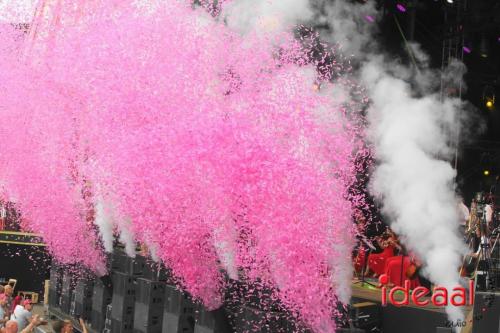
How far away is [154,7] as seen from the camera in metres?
10.0

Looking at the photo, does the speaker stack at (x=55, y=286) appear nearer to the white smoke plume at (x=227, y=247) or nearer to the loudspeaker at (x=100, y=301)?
the loudspeaker at (x=100, y=301)

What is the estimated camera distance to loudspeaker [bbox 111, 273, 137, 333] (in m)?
9.97

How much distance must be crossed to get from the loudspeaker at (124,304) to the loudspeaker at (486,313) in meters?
4.88

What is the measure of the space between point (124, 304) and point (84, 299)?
6.91 ft

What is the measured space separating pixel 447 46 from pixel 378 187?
2.22 metres

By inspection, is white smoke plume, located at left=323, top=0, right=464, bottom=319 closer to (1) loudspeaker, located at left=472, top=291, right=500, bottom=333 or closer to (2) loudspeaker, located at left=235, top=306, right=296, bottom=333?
(1) loudspeaker, located at left=472, top=291, right=500, bottom=333

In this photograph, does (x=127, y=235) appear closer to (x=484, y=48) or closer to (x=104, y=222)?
(x=104, y=222)

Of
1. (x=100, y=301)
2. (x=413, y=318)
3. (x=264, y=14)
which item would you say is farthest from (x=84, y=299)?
(x=413, y=318)

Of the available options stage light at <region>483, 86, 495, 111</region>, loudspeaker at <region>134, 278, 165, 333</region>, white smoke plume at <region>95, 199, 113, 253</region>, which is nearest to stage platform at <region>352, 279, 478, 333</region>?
loudspeaker at <region>134, 278, 165, 333</region>

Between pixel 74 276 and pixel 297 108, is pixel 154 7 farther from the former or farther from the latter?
pixel 74 276

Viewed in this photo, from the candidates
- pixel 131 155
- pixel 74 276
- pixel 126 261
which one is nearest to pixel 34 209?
pixel 74 276

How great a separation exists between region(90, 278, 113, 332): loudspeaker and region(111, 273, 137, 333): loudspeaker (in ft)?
2.74

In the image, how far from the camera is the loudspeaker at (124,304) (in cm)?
997

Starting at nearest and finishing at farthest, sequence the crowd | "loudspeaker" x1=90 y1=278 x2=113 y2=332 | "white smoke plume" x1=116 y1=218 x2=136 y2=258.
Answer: the crowd < "white smoke plume" x1=116 y1=218 x2=136 y2=258 < "loudspeaker" x1=90 y1=278 x2=113 y2=332
